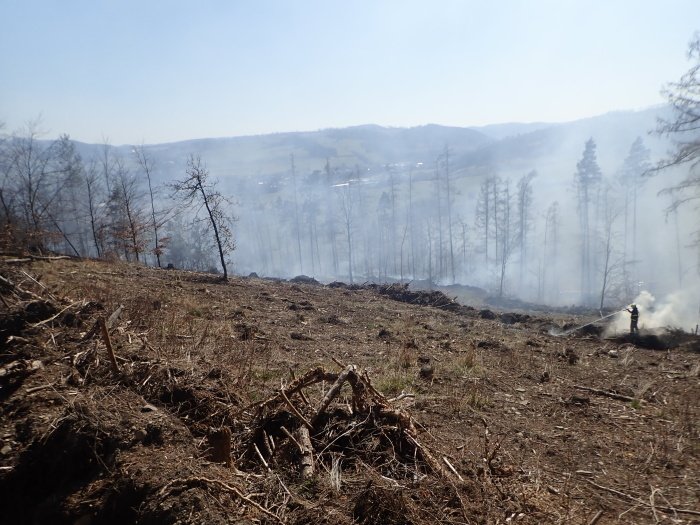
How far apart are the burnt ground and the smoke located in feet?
30.2

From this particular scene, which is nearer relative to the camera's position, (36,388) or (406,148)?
(36,388)

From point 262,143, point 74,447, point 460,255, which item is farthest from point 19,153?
point 262,143

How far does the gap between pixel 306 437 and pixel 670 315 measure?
83.1 feet

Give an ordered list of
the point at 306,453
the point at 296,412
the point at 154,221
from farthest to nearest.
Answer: the point at 154,221 < the point at 296,412 < the point at 306,453

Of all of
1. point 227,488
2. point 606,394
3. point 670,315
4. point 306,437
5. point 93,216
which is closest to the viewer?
point 227,488

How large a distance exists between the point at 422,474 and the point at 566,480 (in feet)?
4.58

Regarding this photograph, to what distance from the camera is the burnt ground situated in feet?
10.4

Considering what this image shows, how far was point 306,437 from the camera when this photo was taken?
3.90m

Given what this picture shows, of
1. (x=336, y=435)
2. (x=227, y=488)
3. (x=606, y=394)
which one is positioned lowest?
(x=606, y=394)

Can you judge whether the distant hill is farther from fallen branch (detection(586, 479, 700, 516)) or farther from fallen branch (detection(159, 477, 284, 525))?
fallen branch (detection(159, 477, 284, 525))

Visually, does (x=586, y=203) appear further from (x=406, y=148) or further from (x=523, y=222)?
(x=406, y=148)

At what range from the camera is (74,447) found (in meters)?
3.64

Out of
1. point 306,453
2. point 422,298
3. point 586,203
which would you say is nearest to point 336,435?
point 306,453

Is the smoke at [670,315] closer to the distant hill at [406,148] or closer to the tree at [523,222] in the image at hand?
the tree at [523,222]
